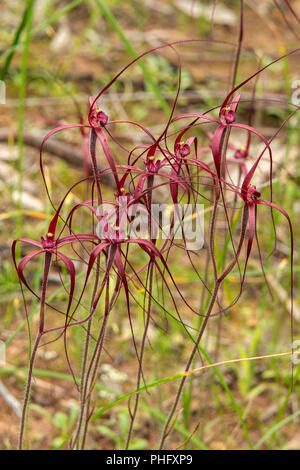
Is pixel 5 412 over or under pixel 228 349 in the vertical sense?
under

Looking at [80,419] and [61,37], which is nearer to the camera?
[80,419]

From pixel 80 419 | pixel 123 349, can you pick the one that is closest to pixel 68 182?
pixel 123 349

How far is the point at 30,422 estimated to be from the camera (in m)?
1.44

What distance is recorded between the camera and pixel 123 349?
166cm

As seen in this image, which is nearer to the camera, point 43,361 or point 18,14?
point 43,361

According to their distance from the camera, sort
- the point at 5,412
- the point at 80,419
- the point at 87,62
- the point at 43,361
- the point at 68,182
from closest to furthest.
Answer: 1. the point at 80,419
2. the point at 5,412
3. the point at 43,361
4. the point at 68,182
5. the point at 87,62

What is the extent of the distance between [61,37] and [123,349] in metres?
1.66

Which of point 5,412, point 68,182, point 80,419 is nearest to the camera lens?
point 80,419

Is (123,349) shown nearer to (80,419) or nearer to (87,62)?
(80,419)

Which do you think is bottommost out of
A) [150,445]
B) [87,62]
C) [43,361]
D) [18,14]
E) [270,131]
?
[150,445]

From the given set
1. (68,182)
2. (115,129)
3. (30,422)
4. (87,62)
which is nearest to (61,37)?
(87,62)

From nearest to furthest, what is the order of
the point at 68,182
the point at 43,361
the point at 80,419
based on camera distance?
the point at 80,419, the point at 43,361, the point at 68,182

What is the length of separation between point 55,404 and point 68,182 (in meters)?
0.84

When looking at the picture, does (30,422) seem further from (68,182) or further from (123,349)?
(68,182)
